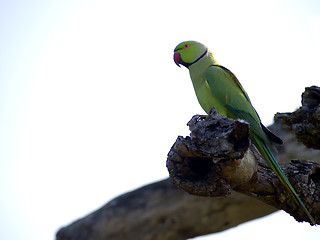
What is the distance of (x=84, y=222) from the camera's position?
600cm

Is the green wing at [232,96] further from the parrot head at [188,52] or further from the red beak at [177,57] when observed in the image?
the red beak at [177,57]

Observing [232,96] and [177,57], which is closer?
[232,96]

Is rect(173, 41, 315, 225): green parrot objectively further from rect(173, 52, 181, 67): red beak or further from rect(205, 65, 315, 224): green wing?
rect(173, 52, 181, 67): red beak

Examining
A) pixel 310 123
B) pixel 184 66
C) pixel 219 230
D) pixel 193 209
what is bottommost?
pixel 219 230

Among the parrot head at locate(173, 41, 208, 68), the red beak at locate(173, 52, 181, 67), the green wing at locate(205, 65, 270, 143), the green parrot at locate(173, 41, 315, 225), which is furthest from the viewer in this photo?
the red beak at locate(173, 52, 181, 67)

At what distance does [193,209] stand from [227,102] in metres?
2.43

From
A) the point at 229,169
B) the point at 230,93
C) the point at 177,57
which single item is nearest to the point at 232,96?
the point at 230,93

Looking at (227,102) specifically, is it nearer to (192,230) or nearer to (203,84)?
(203,84)

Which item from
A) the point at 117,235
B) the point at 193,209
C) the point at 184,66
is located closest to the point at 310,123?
the point at 184,66

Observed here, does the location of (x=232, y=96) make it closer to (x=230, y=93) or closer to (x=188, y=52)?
(x=230, y=93)

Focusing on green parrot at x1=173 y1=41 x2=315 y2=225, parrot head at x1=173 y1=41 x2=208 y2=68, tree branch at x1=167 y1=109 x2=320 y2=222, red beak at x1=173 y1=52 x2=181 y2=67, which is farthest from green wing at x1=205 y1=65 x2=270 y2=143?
tree branch at x1=167 y1=109 x2=320 y2=222

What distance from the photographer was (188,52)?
4488 millimetres

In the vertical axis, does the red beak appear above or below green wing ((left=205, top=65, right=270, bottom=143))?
above

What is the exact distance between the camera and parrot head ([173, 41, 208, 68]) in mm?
4385
